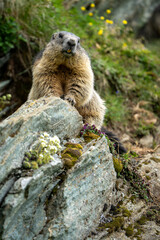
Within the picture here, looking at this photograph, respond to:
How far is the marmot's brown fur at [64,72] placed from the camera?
16.2ft

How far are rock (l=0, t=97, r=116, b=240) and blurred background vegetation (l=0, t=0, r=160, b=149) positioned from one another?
314 centimetres

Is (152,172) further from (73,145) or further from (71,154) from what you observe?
(71,154)

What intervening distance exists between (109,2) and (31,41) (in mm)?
5859

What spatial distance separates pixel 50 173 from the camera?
331 centimetres

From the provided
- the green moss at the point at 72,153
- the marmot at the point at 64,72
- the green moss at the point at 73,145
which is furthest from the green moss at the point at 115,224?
the marmot at the point at 64,72

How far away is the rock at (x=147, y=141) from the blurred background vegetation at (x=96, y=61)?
17 cm

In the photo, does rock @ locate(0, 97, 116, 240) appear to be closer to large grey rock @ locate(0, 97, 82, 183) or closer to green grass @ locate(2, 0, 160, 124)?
large grey rock @ locate(0, 97, 82, 183)

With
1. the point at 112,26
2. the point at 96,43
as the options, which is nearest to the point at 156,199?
the point at 96,43

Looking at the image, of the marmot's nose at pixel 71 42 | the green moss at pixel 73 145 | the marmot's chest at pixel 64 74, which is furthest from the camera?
the marmot's chest at pixel 64 74

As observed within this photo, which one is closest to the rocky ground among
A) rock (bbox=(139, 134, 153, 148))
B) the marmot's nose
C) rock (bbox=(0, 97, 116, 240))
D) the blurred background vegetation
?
rock (bbox=(0, 97, 116, 240))

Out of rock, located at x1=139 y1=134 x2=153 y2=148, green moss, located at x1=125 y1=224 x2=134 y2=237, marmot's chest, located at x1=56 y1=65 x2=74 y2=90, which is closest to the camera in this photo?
green moss, located at x1=125 y1=224 x2=134 y2=237

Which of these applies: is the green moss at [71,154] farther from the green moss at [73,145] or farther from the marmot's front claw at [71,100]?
the marmot's front claw at [71,100]

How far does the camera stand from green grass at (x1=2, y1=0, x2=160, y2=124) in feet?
24.9

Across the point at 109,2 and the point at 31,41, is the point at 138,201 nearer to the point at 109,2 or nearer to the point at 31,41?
the point at 31,41
